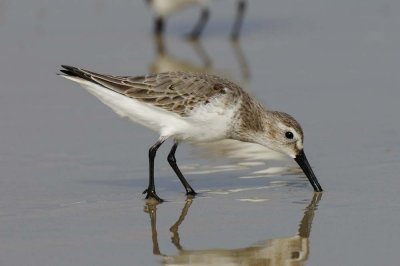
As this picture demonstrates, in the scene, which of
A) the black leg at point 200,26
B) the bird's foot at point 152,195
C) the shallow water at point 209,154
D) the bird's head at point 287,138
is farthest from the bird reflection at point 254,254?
the black leg at point 200,26

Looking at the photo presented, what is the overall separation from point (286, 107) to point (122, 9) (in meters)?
7.01

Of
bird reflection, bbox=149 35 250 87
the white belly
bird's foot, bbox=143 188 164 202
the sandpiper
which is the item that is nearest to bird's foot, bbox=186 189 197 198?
the sandpiper

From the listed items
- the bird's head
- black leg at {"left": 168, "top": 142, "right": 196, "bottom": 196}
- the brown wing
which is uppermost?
the brown wing

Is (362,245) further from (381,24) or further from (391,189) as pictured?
(381,24)

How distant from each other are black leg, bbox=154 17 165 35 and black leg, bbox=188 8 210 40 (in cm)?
46

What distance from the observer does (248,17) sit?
58.0 ft

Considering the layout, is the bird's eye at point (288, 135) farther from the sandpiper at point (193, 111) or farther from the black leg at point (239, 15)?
the black leg at point (239, 15)

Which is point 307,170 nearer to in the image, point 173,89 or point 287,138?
point 287,138

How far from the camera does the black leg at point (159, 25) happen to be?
659 inches

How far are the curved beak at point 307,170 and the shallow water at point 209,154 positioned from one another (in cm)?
9

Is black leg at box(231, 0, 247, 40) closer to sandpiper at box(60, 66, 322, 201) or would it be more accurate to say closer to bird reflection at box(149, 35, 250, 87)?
bird reflection at box(149, 35, 250, 87)

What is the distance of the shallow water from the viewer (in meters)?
7.25

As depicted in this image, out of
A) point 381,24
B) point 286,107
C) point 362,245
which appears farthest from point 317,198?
point 381,24

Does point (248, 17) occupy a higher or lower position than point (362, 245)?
higher
